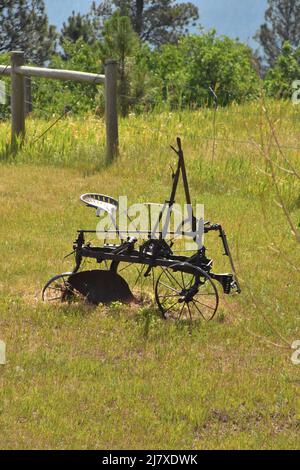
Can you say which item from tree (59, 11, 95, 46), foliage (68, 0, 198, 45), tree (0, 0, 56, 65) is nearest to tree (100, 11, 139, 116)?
foliage (68, 0, 198, 45)

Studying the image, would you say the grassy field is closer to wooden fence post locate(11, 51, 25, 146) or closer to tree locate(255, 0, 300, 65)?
wooden fence post locate(11, 51, 25, 146)

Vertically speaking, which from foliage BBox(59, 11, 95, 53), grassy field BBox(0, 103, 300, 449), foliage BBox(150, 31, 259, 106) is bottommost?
grassy field BBox(0, 103, 300, 449)

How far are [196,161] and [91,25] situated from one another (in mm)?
37672

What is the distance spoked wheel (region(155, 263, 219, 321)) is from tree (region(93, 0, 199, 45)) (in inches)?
1570

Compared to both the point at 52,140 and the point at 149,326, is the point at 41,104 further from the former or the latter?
the point at 149,326

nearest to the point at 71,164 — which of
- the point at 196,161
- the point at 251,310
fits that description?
the point at 196,161

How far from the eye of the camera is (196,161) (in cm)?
1261

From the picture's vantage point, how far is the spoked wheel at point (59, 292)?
7536 millimetres

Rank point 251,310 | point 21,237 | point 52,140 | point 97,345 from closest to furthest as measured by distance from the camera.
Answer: point 97,345 < point 251,310 < point 21,237 < point 52,140

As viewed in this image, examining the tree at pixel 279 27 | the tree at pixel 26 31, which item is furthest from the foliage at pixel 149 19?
the tree at pixel 279 27

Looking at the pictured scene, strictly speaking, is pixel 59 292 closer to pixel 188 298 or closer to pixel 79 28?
pixel 188 298

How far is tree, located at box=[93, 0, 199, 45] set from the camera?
4684 cm

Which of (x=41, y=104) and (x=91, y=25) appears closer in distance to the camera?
(x=41, y=104)

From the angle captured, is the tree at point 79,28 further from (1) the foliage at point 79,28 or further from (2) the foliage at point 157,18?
(2) the foliage at point 157,18
